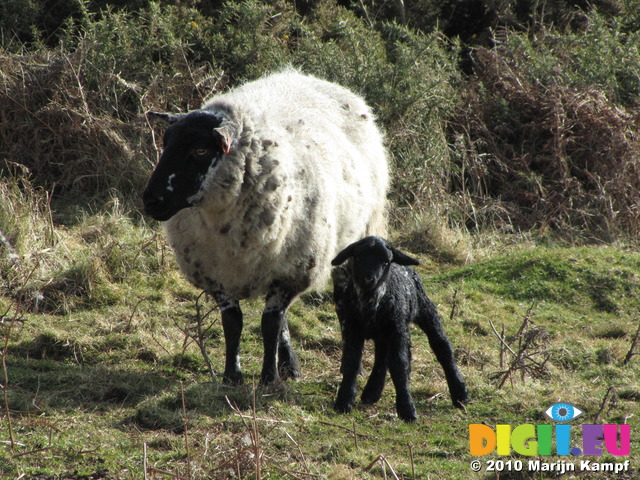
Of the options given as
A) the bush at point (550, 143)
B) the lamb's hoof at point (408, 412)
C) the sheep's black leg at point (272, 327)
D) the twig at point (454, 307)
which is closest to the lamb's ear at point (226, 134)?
the sheep's black leg at point (272, 327)

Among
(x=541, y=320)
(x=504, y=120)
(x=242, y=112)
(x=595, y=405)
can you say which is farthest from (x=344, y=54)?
(x=595, y=405)

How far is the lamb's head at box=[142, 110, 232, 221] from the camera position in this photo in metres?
5.41

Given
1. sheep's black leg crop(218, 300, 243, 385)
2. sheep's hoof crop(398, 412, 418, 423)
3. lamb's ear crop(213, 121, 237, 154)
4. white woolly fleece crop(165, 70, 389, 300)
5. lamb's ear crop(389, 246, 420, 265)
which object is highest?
lamb's ear crop(213, 121, 237, 154)

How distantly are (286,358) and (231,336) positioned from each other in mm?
741

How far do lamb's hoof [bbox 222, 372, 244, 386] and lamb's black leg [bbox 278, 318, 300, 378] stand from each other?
1.87 feet

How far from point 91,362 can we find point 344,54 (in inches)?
269

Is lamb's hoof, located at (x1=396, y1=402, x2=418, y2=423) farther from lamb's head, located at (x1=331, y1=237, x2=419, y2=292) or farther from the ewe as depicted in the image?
the ewe

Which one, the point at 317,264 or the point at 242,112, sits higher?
the point at 242,112

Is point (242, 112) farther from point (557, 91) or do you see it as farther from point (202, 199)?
point (557, 91)

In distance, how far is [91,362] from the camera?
651cm

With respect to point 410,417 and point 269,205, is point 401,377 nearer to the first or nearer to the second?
point 410,417

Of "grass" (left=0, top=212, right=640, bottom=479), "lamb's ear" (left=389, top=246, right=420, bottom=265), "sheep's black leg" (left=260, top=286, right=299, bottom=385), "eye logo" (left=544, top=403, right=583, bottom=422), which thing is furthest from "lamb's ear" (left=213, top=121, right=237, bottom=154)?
"eye logo" (left=544, top=403, right=583, bottom=422)

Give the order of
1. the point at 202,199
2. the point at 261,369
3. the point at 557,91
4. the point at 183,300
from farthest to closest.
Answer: the point at 557,91 → the point at 183,300 → the point at 261,369 → the point at 202,199

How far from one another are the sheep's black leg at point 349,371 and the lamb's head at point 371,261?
1.36ft
